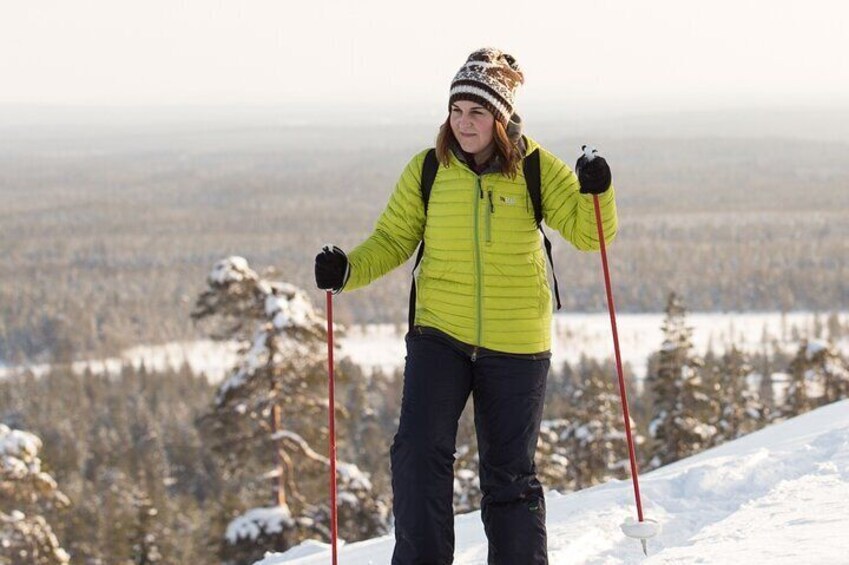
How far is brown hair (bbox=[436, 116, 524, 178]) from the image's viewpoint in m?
3.91

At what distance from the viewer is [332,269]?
4.14 m

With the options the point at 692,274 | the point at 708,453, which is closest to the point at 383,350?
the point at 692,274

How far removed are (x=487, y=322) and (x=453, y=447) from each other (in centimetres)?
48

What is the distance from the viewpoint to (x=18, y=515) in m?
15.4

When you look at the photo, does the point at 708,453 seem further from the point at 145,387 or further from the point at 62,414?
the point at 145,387

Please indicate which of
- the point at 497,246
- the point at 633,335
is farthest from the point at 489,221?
the point at 633,335

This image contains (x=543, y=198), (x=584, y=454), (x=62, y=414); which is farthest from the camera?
(x=62, y=414)

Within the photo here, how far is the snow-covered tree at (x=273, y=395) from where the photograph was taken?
15.6m

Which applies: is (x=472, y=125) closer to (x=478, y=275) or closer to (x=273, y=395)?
(x=478, y=275)

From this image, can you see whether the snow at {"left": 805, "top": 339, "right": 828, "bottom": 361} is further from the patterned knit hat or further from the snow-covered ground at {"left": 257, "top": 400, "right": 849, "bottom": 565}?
the patterned knit hat

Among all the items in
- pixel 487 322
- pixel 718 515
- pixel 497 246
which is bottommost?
pixel 718 515

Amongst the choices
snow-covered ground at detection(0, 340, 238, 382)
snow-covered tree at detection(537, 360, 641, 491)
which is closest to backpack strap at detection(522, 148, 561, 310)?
snow-covered tree at detection(537, 360, 641, 491)

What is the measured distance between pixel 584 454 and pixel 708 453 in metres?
18.2

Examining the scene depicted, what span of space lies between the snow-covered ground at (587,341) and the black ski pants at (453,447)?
112169mm
